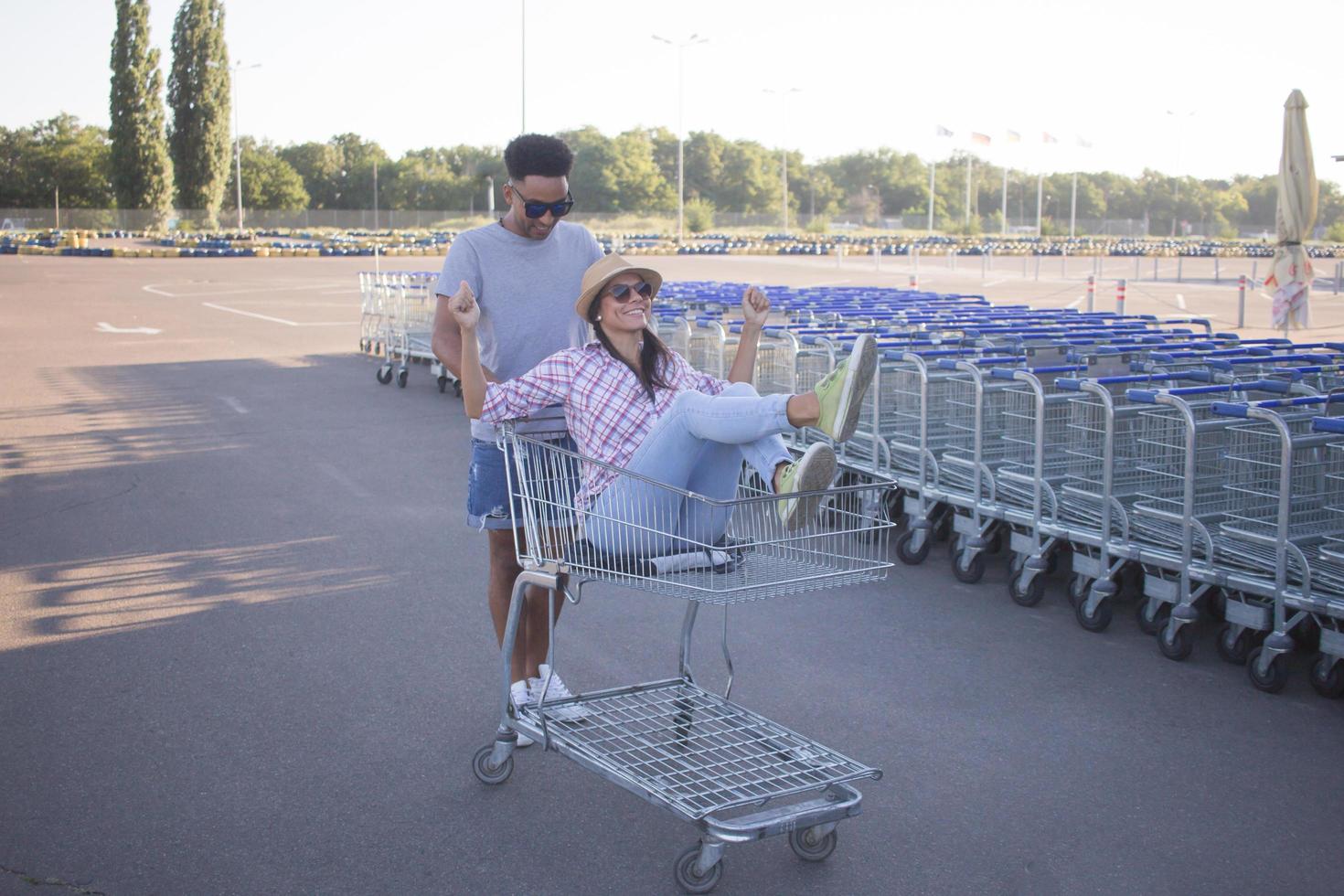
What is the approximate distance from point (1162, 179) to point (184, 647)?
134 metres

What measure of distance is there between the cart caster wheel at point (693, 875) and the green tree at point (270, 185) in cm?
9883

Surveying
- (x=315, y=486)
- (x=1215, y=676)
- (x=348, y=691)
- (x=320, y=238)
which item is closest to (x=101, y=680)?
(x=348, y=691)

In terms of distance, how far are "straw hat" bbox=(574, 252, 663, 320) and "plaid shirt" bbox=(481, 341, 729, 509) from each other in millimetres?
164

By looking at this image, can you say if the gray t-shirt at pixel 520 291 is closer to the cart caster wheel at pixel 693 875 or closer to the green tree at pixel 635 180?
the cart caster wheel at pixel 693 875

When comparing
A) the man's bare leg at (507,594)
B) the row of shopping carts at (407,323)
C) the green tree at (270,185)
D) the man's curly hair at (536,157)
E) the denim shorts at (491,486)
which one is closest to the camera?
the man's curly hair at (536,157)

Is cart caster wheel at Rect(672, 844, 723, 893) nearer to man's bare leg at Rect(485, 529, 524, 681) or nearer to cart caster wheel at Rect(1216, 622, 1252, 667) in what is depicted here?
man's bare leg at Rect(485, 529, 524, 681)

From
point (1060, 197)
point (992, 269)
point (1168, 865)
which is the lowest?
point (1168, 865)

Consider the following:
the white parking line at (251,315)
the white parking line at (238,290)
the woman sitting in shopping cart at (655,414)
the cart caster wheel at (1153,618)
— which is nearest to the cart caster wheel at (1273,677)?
the cart caster wheel at (1153,618)

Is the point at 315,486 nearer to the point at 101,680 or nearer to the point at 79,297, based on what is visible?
the point at 101,680

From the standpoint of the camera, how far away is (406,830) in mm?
3850

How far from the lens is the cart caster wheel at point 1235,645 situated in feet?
18.1

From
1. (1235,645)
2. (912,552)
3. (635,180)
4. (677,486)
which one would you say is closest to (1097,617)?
(1235,645)

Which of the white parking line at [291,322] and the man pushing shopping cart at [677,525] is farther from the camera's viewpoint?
the white parking line at [291,322]

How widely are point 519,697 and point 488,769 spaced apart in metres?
0.29
